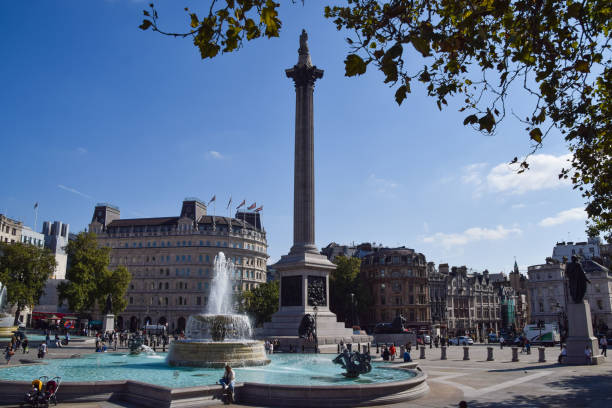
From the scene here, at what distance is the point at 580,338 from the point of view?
25.6m

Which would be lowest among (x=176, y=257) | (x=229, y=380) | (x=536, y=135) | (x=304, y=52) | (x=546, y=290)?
(x=229, y=380)

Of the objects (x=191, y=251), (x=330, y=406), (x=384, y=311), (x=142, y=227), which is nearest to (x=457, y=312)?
(x=384, y=311)

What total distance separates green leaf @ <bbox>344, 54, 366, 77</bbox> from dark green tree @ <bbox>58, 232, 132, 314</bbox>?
55.0 metres

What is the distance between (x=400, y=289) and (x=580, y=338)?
56359 mm

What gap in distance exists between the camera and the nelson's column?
37000 millimetres

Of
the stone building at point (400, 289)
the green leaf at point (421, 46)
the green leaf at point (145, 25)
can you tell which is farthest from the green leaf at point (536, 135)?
the stone building at point (400, 289)

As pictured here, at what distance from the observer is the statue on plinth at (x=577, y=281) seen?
2686 centimetres

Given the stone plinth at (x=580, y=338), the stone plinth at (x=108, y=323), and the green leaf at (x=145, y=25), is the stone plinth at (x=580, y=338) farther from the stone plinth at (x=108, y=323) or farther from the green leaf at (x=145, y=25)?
the stone plinth at (x=108, y=323)

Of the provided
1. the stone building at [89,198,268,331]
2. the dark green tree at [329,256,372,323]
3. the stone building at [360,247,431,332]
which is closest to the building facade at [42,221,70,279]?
the stone building at [89,198,268,331]

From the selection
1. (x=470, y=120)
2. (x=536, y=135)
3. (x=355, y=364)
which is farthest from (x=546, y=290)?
(x=470, y=120)

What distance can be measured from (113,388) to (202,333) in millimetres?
9326

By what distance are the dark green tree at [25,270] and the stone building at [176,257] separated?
28.1 metres

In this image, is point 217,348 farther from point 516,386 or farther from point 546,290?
point 546,290

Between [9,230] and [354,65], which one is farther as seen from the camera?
[9,230]
